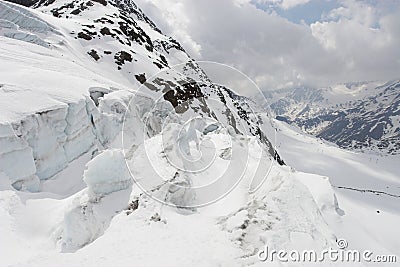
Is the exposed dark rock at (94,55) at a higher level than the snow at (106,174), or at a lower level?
higher

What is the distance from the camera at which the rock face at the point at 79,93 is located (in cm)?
1931

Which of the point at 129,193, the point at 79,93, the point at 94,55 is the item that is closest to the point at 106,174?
the point at 129,193

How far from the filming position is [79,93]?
84.0ft

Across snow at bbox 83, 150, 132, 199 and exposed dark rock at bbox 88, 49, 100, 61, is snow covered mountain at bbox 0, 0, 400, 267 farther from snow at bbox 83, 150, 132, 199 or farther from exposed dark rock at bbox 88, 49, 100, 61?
exposed dark rock at bbox 88, 49, 100, 61

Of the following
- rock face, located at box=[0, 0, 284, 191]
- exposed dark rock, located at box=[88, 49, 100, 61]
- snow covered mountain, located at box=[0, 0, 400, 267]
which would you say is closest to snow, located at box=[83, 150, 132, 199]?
snow covered mountain, located at box=[0, 0, 400, 267]

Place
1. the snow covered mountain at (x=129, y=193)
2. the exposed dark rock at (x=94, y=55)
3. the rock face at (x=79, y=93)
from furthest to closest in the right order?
the exposed dark rock at (x=94, y=55) → the rock face at (x=79, y=93) → the snow covered mountain at (x=129, y=193)

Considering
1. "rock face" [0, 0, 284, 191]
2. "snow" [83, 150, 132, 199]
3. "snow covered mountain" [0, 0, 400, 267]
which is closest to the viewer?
"snow covered mountain" [0, 0, 400, 267]

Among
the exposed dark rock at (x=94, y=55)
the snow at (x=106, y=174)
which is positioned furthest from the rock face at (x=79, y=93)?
the snow at (x=106, y=174)

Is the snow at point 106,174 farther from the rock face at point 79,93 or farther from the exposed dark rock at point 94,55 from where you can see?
the exposed dark rock at point 94,55

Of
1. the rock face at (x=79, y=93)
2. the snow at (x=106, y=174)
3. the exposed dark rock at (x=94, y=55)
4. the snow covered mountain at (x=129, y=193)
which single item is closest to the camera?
the snow covered mountain at (x=129, y=193)

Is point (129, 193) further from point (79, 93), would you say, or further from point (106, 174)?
point (79, 93)

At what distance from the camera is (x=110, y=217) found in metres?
14.8

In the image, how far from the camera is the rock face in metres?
19.3

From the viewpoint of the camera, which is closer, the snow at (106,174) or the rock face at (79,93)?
the snow at (106,174)
